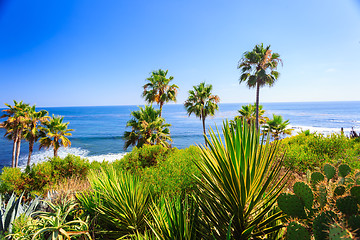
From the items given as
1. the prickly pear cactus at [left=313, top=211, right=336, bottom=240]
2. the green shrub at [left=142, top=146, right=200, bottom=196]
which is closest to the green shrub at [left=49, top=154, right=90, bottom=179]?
the green shrub at [left=142, top=146, right=200, bottom=196]

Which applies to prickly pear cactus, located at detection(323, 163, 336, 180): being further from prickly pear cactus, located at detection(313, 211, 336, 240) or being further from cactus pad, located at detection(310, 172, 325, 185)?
prickly pear cactus, located at detection(313, 211, 336, 240)

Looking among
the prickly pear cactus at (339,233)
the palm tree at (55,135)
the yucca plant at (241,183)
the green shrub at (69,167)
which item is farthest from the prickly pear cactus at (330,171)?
the palm tree at (55,135)

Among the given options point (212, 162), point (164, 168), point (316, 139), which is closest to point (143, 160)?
point (164, 168)

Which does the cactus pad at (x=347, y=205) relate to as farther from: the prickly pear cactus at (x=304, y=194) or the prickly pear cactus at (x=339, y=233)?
the prickly pear cactus at (x=339, y=233)

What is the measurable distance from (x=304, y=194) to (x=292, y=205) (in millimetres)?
181

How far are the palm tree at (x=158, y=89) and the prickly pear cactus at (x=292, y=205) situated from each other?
18577 millimetres

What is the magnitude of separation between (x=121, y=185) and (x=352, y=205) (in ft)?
11.5

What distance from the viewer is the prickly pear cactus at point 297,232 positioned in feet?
5.65

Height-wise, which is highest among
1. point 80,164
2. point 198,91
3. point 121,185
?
point 198,91

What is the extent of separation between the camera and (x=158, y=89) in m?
20.6

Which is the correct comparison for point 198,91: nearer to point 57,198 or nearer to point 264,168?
point 57,198

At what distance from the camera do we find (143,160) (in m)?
8.37

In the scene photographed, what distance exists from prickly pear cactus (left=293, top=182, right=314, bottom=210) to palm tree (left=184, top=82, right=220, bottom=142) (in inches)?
769

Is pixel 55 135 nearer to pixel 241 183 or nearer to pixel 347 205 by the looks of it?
pixel 241 183
